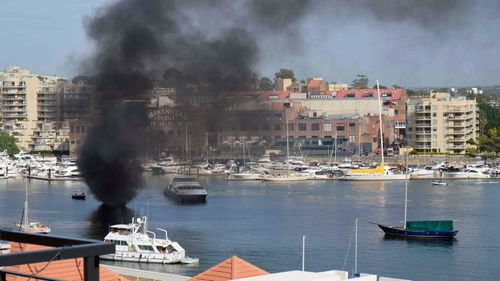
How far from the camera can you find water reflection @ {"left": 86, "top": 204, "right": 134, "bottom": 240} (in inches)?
734

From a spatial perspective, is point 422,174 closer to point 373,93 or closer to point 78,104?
point 373,93

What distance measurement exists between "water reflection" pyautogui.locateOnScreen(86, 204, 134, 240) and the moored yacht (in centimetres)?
172

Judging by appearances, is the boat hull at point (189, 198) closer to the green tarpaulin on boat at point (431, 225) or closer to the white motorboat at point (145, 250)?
the green tarpaulin on boat at point (431, 225)

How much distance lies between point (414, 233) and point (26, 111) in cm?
3479

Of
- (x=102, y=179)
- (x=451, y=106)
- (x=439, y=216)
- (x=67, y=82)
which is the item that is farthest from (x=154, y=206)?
(x=451, y=106)

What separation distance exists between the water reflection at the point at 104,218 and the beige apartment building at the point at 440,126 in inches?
887

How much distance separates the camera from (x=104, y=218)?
850 inches

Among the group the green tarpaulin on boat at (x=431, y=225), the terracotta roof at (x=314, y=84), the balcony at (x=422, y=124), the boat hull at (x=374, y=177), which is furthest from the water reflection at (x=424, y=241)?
the terracotta roof at (x=314, y=84)

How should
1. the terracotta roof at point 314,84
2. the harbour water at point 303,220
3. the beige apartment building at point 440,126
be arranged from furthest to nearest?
the terracotta roof at point 314,84, the beige apartment building at point 440,126, the harbour water at point 303,220

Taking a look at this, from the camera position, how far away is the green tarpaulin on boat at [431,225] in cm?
1786

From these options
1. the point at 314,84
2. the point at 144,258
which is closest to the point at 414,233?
the point at 144,258

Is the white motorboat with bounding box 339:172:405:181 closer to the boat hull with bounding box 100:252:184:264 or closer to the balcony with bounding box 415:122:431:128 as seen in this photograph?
the balcony with bounding box 415:122:431:128

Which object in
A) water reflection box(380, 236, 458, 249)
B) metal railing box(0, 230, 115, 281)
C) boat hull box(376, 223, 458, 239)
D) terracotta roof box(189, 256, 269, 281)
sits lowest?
water reflection box(380, 236, 458, 249)

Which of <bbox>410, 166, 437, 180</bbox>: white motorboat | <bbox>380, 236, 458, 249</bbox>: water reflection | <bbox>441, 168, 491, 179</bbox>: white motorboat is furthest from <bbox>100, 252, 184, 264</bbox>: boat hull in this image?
<bbox>441, 168, 491, 179</bbox>: white motorboat
